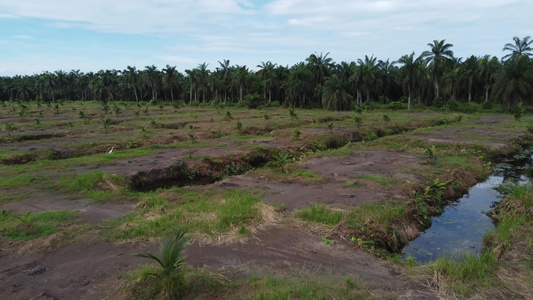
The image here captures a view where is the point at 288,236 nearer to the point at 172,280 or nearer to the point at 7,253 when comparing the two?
the point at 172,280

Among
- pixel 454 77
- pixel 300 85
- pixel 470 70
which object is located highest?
pixel 470 70

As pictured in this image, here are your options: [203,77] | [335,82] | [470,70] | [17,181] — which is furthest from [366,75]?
[17,181]

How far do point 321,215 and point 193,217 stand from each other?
147 inches

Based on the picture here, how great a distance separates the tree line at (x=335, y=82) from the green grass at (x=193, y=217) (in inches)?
1852

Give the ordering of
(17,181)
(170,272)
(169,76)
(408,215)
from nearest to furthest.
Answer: (170,272)
(408,215)
(17,181)
(169,76)

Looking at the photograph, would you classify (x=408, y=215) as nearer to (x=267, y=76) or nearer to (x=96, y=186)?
(x=96, y=186)

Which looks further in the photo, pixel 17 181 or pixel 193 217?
pixel 17 181

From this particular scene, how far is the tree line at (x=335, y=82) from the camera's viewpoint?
53.6 m

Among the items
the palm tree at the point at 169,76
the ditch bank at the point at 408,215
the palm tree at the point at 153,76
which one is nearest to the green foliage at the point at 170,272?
the ditch bank at the point at 408,215

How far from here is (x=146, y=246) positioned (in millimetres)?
8297

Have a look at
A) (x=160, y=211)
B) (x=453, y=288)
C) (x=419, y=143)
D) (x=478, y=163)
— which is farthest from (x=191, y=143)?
(x=453, y=288)

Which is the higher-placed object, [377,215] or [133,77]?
[133,77]

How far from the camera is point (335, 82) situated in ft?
185

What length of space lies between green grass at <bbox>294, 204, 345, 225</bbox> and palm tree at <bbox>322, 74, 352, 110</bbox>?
4711 centimetres
